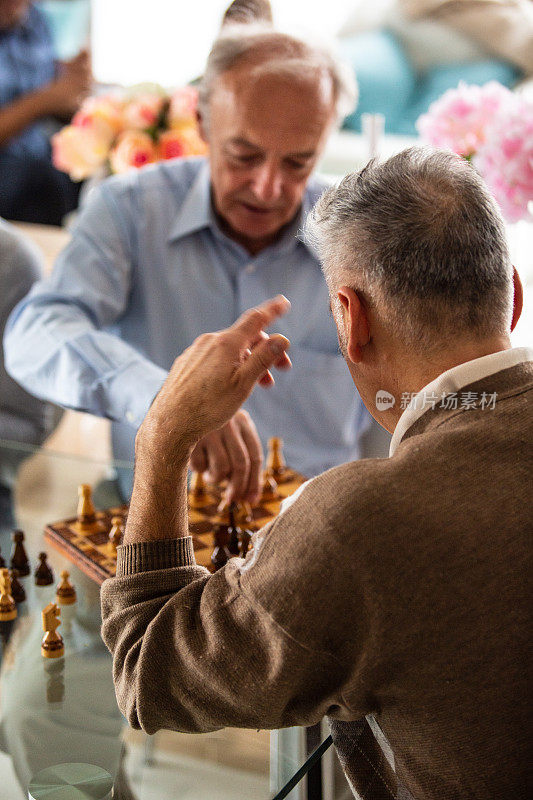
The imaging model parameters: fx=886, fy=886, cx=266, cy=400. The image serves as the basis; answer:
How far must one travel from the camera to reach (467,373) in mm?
871

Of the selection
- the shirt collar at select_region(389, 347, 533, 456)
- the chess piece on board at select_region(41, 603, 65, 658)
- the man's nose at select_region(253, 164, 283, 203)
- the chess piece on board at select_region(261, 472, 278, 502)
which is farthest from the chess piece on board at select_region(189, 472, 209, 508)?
the shirt collar at select_region(389, 347, 533, 456)

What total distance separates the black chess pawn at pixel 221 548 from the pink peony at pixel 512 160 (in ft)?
2.64

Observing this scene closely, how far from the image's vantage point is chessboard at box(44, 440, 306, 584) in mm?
1378

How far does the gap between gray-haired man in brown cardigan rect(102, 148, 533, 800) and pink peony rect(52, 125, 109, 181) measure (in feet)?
6.37

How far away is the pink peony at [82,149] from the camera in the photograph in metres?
2.76

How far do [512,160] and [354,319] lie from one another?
89cm

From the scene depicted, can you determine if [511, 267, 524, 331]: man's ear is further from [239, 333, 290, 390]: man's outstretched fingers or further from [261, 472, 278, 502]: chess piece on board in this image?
[261, 472, 278, 502]: chess piece on board

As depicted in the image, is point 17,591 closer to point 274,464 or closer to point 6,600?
point 6,600

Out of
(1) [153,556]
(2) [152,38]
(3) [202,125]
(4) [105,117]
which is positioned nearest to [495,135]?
A: (3) [202,125]

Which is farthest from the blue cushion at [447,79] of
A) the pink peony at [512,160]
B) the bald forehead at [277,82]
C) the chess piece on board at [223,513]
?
the chess piece on board at [223,513]

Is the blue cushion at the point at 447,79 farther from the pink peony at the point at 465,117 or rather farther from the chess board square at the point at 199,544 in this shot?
the chess board square at the point at 199,544

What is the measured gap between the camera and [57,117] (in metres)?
5.20

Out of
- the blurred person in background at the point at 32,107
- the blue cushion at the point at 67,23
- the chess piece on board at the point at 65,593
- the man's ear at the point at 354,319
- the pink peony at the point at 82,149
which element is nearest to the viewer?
the man's ear at the point at 354,319

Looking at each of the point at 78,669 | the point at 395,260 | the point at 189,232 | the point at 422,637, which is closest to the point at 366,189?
the point at 395,260
